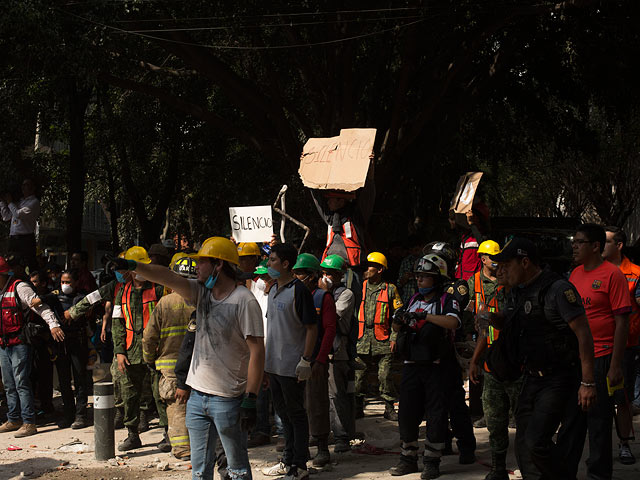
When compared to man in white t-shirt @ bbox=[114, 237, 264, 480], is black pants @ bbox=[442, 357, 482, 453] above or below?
below

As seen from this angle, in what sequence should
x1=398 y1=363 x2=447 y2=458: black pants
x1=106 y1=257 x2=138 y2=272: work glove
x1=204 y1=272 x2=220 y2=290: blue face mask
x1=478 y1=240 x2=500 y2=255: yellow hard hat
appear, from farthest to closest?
x1=478 y1=240 x2=500 y2=255: yellow hard hat, x1=398 y1=363 x2=447 y2=458: black pants, x1=204 y1=272 x2=220 y2=290: blue face mask, x1=106 y1=257 x2=138 y2=272: work glove

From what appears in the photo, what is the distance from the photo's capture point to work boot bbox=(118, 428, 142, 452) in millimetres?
9180

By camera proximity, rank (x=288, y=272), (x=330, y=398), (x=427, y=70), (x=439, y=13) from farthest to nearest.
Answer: (x=427, y=70) < (x=439, y=13) < (x=330, y=398) < (x=288, y=272)

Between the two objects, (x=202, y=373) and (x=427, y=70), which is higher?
(x=427, y=70)

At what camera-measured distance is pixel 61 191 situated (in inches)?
1076

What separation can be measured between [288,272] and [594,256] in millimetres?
2555

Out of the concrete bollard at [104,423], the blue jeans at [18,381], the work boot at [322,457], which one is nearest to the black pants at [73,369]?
the blue jeans at [18,381]

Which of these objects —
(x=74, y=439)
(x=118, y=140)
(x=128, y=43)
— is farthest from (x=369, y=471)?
(x=118, y=140)

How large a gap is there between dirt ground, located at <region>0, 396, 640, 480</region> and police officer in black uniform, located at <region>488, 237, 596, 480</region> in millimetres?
1953

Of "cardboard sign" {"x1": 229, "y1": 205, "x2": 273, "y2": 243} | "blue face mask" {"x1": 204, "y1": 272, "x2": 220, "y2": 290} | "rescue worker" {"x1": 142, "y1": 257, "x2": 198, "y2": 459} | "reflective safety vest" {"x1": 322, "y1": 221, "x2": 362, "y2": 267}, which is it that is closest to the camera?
"blue face mask" {"x1": 204, "y1": 272, "x2": 220, "y2": 290}

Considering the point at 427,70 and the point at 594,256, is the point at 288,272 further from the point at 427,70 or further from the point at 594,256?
the point at 427,70

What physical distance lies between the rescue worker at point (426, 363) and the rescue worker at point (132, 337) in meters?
3.16

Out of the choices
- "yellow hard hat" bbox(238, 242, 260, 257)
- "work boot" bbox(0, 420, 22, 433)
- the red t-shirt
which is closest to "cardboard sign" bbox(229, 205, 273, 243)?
"yellow hard hat" bbox(238, 242, 260, 257)

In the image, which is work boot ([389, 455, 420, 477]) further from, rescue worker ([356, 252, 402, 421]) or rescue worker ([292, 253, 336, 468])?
rescue worker ([356, 252, 402, 421])
